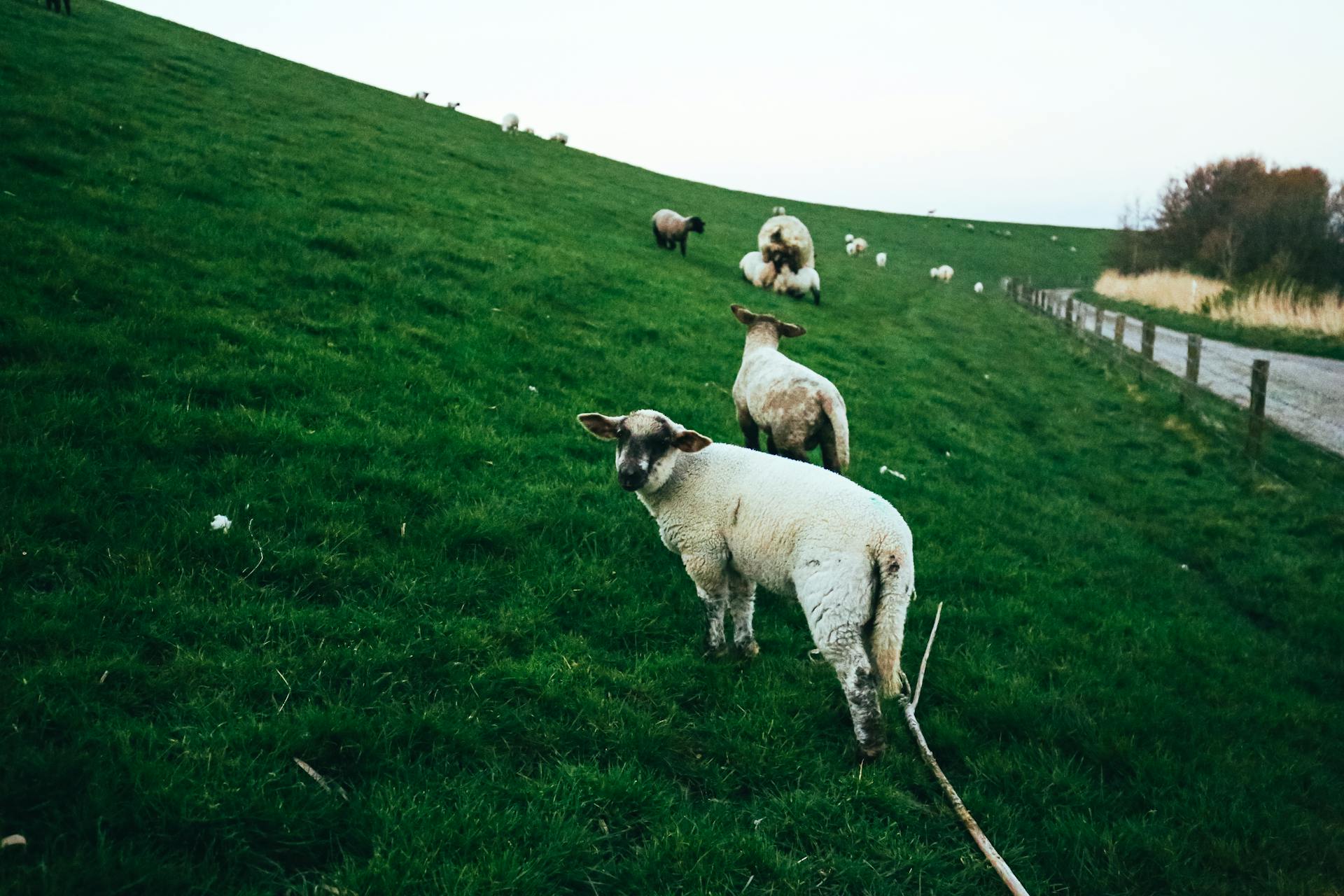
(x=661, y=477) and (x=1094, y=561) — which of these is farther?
(x=1094, y=561)

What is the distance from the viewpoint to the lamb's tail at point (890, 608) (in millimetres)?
3816

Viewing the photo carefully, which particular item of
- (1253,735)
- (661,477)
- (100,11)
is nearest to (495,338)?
(661,477)

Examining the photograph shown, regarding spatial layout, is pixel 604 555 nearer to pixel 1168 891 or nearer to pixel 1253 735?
pixel 1168 891

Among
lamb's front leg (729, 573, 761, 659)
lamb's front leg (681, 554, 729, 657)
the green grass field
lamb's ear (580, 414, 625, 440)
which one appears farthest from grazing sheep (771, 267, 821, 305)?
lamb's front leg (681, 554, 729, 657)

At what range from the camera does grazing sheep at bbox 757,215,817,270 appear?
64.4 ft

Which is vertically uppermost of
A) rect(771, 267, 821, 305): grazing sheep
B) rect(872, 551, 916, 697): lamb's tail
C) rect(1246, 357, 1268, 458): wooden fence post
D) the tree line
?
the tree line

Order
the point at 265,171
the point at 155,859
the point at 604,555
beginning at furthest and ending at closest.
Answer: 1. the point at 265,171
2. the point at 604,555
3. the point at 155,859

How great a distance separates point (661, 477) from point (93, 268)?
6.73 metres

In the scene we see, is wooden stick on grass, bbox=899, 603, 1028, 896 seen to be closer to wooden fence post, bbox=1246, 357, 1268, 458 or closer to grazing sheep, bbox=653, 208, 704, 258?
wooden fence post, bbox=1246, 357, 1268, 458

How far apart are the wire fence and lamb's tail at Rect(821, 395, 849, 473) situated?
24.4ft

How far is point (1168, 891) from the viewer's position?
10.8 feet

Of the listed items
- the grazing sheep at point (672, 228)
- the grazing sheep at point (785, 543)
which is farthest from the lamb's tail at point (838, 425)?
the grazing sheep at point (672, 228)

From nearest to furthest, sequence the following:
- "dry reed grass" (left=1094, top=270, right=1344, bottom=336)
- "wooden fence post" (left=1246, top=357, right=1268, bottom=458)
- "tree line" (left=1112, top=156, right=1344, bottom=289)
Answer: "wooden fence post" (left=1246, top=357, right=1268, bottom=458), "dry reed grass" (left=1094, top=270, right=1344, bottom=336), "tree line" (left=1112, top=156, right=1344, bottom=289)

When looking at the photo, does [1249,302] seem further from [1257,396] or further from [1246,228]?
[1257,396]
